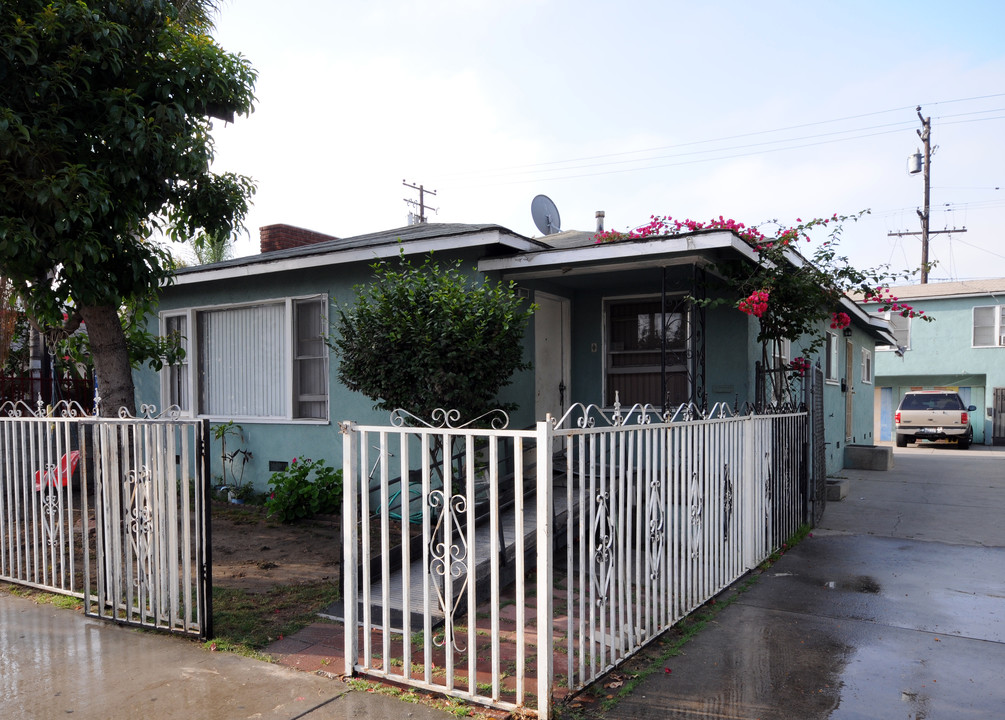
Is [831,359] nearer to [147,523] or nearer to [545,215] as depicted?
[545,215]

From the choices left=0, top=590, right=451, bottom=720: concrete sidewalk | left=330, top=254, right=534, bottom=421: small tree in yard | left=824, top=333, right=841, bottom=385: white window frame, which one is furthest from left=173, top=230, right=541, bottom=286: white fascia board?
left=824, top=333, right=841, bottom=385: white window frame

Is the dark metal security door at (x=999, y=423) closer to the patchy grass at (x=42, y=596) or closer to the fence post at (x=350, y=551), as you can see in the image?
the fence post at (x=350, y=551)

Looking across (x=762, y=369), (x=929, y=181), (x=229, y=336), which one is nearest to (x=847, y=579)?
(x=762, y=369)

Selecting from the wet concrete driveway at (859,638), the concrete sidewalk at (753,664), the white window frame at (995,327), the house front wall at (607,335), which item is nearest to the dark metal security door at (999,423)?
the white window frame at (995,327)

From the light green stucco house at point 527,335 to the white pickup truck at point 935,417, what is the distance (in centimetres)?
1330

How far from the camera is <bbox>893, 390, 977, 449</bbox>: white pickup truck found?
20.4 meters

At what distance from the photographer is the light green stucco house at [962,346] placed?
74.1 ft

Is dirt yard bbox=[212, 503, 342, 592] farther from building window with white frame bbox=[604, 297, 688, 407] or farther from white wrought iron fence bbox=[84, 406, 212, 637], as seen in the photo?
building window with white frame bbox=[604, 297, 688, 407]

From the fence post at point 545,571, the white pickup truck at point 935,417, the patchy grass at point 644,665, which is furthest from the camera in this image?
the white pickup truck at point 935,417

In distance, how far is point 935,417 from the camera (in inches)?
810

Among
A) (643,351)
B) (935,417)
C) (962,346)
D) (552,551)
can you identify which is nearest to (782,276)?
(643,351)

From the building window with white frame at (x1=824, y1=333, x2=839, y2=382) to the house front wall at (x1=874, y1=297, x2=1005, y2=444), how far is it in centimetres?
1022

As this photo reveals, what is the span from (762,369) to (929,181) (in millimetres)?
26803

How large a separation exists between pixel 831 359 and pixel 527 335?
794 cm
